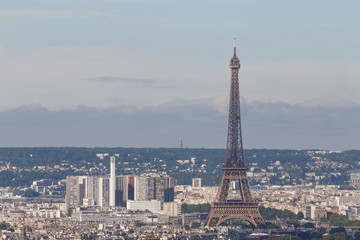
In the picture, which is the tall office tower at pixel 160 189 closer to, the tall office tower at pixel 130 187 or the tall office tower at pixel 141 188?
the tall office tower at pixel 141 188

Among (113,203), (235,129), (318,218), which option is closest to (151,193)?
(113,203)

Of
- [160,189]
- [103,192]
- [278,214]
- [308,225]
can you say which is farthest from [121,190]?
[308,225]

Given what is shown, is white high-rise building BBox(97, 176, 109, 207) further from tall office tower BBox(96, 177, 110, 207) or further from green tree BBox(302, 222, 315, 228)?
green tree BBox(302, 222, 315, 228)

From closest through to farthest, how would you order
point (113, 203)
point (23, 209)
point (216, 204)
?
point (216, 204), point (23, 209), point (113, 203)

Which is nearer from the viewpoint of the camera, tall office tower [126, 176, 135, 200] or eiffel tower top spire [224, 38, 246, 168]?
eiffel tower top spire [224, 38, 246, 168]

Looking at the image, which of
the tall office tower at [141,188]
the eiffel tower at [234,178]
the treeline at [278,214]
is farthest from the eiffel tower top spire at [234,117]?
the tall office tower at [141,188]

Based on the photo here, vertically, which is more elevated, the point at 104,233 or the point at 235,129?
the point at 235,129

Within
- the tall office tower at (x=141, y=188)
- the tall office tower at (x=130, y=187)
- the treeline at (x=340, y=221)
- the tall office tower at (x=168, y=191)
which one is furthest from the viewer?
the tall office tower at (x=130, y=187)

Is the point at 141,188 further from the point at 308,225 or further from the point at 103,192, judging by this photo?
the point at 308,225

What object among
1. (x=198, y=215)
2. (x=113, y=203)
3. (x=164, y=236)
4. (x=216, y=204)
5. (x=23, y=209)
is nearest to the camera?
(x=164, y=236)

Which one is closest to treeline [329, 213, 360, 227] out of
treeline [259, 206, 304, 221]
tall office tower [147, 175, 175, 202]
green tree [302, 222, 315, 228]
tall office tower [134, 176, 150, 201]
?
green tree [302, 222, 315, 228]

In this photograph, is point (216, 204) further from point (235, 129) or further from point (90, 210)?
point (90, 210)
